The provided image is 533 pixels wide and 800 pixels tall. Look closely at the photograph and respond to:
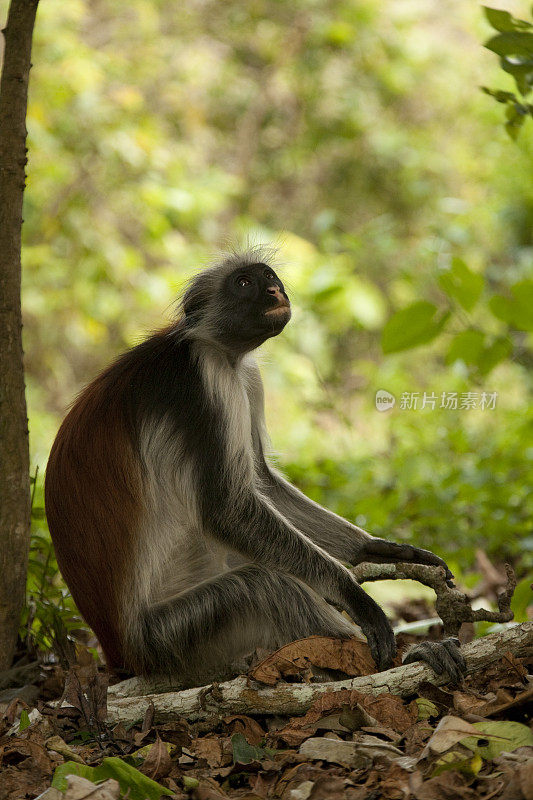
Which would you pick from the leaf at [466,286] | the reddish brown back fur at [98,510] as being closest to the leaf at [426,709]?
the reddish brown back fur at [98,510]

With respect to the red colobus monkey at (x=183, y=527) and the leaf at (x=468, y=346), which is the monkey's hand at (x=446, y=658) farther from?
the leaf at (x=468, y=346)

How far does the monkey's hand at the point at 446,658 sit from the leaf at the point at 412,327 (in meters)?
1.34

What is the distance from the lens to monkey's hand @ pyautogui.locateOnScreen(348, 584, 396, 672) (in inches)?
139

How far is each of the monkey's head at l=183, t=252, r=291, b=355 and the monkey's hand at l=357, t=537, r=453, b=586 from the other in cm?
116

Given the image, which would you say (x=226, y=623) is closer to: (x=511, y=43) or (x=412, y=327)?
(x=412, y=327)

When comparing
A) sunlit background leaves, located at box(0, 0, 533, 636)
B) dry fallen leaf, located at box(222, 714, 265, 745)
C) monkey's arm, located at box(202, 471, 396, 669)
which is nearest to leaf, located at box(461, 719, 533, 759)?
dry fallen leaf, located at box(222, 714, 265, 745)

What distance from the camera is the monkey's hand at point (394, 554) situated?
403 centimetres

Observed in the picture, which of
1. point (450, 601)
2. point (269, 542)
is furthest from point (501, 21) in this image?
point (269, 542)

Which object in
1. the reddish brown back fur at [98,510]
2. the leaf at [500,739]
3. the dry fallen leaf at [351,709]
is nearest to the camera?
the leaf at [500,739]

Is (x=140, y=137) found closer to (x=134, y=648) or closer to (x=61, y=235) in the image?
(x=61, y=235)

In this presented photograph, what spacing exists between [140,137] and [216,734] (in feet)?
34.4

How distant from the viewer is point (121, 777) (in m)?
2.63

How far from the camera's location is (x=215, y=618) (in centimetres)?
375

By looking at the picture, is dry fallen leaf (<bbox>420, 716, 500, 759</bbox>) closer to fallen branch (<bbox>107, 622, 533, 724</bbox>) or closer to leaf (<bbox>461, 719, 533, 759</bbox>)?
leaf (<bbox>461, 719, 533, 759</bbox>)
